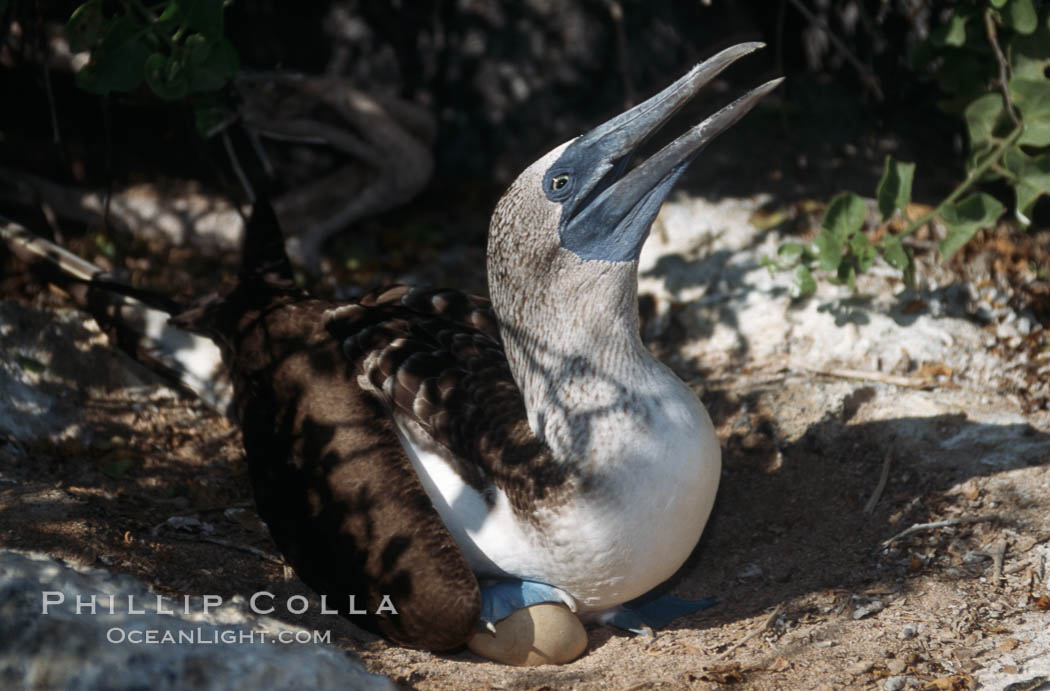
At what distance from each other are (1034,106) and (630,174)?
6.49ft

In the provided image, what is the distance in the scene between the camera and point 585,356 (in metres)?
3.19

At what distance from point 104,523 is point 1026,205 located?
3.67 metres

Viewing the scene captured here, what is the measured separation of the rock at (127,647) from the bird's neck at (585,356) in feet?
3.03

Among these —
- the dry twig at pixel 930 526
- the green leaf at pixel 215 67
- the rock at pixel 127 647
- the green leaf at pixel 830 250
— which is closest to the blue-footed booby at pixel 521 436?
the rock at pixel 127 647

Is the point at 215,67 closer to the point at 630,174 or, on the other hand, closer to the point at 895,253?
the point at 630,174

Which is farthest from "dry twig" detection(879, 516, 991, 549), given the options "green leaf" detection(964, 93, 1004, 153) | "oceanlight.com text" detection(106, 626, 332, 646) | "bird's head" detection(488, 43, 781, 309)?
"oceanlight.com text" detection(106, 626, 332, 646)

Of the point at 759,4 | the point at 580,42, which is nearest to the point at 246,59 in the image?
the point at 580,42

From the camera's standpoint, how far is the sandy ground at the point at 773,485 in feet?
10.4

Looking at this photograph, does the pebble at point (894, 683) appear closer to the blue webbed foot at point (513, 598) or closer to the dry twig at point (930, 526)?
the dry twig at point (930, 526)

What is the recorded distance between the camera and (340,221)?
18.6ft

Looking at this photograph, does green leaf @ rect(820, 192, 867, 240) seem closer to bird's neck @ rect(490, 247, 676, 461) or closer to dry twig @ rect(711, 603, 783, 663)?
bird's neck @ rect(490, 247, 676, 461)

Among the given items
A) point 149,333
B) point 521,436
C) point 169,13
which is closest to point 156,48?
point 169,13

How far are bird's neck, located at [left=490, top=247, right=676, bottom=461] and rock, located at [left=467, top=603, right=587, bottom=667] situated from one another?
52 centimetres

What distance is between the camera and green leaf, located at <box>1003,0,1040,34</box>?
3893 mm
